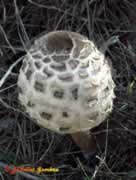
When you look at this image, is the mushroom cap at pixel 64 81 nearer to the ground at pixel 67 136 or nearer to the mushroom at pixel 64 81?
the mushroom at pixel 64 81

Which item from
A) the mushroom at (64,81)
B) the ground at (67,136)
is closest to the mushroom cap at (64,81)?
the mushroom at (64,81)

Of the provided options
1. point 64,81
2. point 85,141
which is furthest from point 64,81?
point 85,141

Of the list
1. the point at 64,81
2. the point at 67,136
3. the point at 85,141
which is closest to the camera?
the point at 64,81

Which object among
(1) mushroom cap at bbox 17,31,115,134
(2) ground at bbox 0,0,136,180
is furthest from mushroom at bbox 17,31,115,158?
(2) ground at bbox 0,0,136,180

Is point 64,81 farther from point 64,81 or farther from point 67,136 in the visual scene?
point 67,136

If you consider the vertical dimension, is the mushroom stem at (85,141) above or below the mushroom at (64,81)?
below

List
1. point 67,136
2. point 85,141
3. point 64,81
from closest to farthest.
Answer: point 64,81 < point 85,141 < point 67,136
